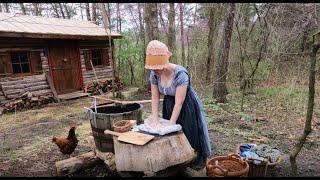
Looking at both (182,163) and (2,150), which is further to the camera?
(2,150)

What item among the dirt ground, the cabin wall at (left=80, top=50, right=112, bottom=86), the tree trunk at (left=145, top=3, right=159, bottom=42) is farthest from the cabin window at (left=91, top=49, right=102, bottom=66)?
the dirt ground

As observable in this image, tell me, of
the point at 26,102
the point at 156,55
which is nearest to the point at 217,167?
the point at 156,55

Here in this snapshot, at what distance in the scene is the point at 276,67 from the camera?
9820 mm

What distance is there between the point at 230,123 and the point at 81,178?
362cm

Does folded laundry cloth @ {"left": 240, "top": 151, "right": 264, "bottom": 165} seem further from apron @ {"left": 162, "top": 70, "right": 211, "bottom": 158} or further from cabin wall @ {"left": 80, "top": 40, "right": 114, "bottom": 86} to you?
cabin wall @ {"left": 80, "top": 40, "right": 114, "bottom": 86}

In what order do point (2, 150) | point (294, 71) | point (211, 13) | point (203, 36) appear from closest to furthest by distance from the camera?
1. point (2, 150)
2. point (294, 71)
3. point (211, 13)
4. point (203, 36)

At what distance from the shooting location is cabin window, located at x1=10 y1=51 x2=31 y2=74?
9766mm

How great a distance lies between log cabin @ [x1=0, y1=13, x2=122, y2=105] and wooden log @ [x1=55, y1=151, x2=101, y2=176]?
4.44m

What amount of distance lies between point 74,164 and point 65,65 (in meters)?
7.71

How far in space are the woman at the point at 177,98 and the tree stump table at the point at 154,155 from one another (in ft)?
0.92

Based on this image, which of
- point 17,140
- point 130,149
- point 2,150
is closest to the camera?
point 130,149

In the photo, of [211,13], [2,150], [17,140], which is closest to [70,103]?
[17,140]

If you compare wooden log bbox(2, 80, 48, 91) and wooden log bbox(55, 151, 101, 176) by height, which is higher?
wooden log bbox(2, 80, 48, 91)

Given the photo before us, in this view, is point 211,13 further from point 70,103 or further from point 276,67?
point 70,103
